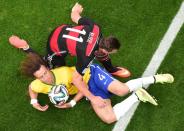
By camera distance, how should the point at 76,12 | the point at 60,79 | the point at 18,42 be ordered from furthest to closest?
the point at 18,42 < the point at 76,12 < the point at 60,79

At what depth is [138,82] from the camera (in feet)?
27.2

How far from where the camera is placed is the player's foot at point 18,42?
8.79 m

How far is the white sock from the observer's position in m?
8.29

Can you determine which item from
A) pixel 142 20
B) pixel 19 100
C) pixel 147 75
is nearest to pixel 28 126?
pixel 19 100

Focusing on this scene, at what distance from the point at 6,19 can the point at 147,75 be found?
9.44 ft

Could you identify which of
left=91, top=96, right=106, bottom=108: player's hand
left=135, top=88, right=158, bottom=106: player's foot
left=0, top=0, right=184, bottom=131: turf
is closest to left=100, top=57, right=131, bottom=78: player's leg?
left=0, top=0, right=184, bottom=131: turf

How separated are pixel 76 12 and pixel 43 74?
1.60 metres

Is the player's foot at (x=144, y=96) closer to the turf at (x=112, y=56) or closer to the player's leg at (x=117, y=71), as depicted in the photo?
the turf at (x=112, y=56)

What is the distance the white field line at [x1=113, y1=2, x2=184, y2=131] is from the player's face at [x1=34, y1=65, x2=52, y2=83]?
1.47 metres

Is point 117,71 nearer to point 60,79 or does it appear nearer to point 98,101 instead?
point 98,101

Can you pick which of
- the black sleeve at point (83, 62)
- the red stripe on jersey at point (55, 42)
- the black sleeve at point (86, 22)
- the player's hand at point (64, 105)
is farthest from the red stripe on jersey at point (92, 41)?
the player's hand at point (64, 105)

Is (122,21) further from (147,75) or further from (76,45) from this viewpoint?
(76,45)

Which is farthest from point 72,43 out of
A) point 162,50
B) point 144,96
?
point 162,50

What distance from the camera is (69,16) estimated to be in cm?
925
